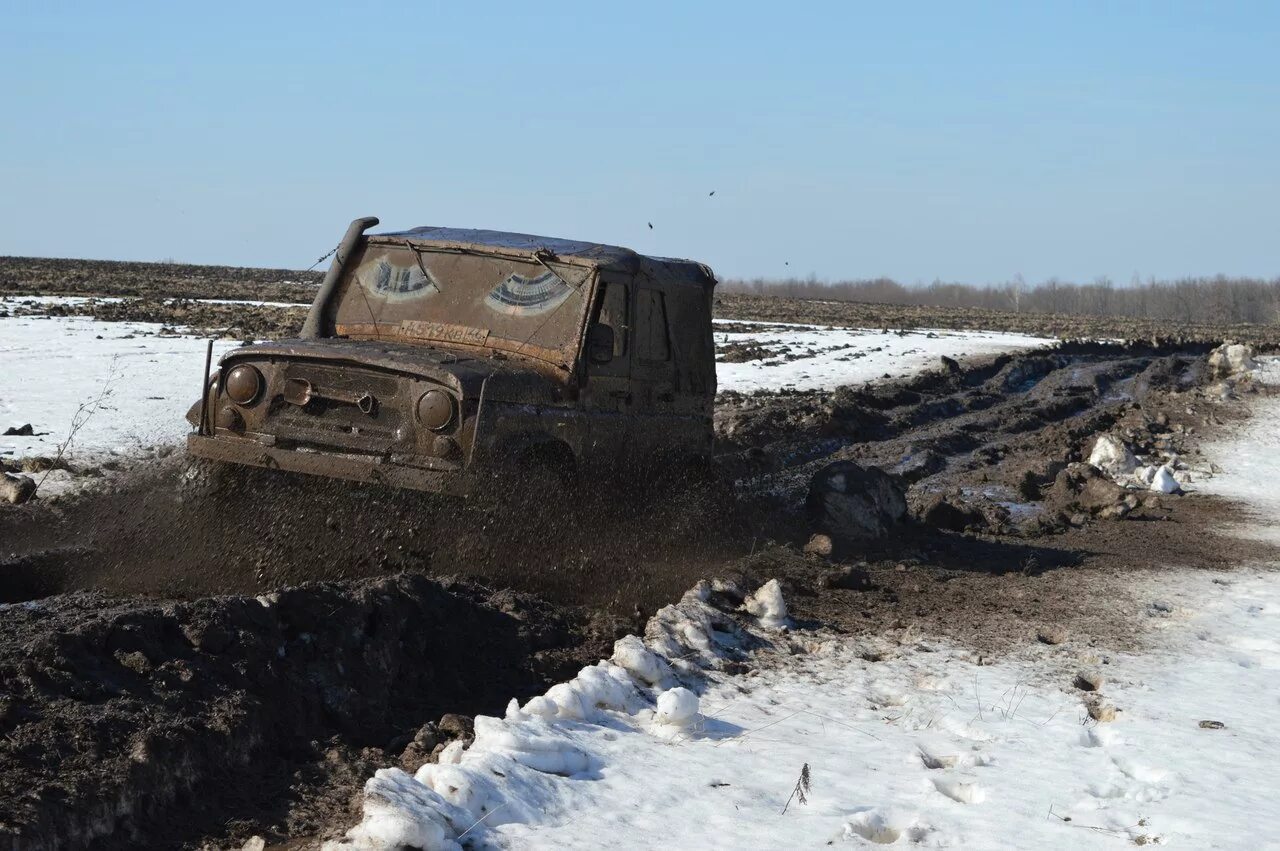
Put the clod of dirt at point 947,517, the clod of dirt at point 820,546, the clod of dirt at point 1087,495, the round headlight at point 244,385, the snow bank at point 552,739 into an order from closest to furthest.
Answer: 1. the snow bank at point 552,739
2. the round headlight at point 244,385
3. the clod of dirt at point 820,546
4. the clod of dirt at point 947,517
5. the clod of dirt at point 1087,495

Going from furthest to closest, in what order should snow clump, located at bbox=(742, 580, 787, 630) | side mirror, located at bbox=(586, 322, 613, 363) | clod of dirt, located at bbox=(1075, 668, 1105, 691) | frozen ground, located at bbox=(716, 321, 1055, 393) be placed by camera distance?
frozen ground, located at bbox=(716, 321, 1055, 393), side mirror, located at bbox=(586, 322, 613, 363), snow clump, located at bbox=(742, 580, 787, 630), clod of dirt, located at bbox=(1075, 668, 1105, 691)

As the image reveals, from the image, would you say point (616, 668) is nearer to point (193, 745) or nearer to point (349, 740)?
point (349, 740)

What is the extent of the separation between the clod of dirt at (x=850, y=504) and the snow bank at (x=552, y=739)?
10.3 ft

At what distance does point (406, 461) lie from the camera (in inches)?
295

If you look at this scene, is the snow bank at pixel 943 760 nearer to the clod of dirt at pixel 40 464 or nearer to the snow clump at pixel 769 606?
the snow clump at pixel 769 606

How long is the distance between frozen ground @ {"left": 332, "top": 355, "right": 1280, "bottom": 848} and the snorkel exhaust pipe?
3.04 meters

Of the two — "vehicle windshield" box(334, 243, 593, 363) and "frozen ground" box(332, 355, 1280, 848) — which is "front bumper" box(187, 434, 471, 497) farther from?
"frozen ground" box(332, 355, 1280, 848)

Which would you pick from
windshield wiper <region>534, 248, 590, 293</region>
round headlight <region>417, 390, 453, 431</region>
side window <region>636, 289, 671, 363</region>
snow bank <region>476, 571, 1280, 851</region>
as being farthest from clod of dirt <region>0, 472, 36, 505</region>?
snow bank <region>476, 571, 1280, 851</region>

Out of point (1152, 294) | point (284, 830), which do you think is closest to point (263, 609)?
point (284, 830)

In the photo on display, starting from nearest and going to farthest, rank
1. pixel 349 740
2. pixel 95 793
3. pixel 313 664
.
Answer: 1. pixel 95 793
2. pixel 349 740
3. pixel 313 664

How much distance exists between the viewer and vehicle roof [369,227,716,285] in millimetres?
A: 8758

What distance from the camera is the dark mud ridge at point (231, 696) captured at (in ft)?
13.7

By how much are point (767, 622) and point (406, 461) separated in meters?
2.03

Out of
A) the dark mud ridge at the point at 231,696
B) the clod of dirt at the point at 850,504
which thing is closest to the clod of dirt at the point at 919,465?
the clod of dirt at the point at 850,504
